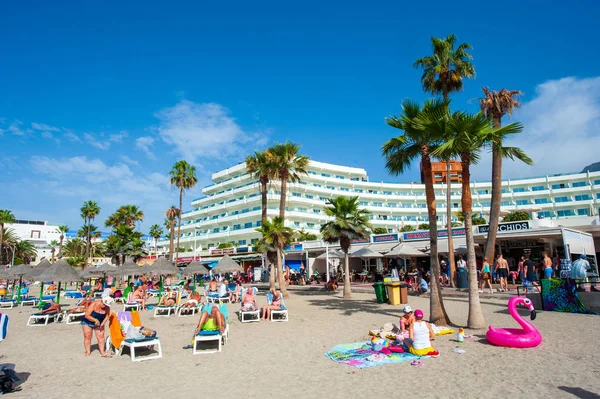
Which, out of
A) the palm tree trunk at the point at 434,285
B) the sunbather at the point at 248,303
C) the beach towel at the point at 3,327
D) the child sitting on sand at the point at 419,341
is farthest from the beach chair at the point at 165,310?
the child sitting on sand at the point at 419,341

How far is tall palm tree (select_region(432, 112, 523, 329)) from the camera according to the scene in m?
9.87

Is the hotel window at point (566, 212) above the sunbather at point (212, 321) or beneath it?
above

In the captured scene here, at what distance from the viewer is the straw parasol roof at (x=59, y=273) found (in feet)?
52.2

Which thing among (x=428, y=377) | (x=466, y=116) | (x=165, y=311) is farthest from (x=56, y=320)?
(x=466, y=116)

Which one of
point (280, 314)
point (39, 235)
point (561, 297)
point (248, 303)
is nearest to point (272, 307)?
point (280, 314)

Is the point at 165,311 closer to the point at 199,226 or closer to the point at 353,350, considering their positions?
the point at 353,350

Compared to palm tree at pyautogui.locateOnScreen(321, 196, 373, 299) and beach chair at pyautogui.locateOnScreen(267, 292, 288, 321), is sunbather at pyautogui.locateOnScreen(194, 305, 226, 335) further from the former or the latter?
palm tree at pyautogui.locateOnScreen(321, 196, 373, 299)

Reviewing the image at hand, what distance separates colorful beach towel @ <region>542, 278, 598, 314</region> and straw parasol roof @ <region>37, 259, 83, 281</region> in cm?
1811

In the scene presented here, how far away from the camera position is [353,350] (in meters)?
7.89

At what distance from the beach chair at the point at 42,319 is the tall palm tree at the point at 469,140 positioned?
13705 millimetres

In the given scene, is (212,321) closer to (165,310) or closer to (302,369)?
(302,369)

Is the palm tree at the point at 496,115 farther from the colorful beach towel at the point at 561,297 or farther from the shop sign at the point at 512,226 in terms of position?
the colorful beach towel at the point at 561,297

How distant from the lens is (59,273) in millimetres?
16078

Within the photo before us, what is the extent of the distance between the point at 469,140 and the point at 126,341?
9391 mm
